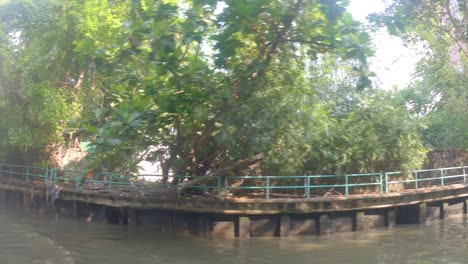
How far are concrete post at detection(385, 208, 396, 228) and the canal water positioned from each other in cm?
32

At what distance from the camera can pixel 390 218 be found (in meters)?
16.0

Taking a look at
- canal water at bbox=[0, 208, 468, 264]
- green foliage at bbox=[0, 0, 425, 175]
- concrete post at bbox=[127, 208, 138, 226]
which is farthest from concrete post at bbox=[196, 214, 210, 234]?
concrete post at bbox=[127, 208, 138, 226]

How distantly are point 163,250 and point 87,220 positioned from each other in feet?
17.5

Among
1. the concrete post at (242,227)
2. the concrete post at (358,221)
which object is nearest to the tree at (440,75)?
the concrete post at (358,221)

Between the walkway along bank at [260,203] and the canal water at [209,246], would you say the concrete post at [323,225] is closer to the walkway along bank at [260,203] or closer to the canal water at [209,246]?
the walkway along bank at [260,203]

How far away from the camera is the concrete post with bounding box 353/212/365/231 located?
1521 cm

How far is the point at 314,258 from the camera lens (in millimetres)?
11617

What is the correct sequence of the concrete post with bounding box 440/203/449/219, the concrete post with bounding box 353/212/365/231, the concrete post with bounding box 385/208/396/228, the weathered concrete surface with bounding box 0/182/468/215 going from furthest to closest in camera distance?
the concrete post with bounding box 440/203/449/219, the concrete post with bounding box 385/208/396/228, the concrete post with bounding box 353/212/365/231, the weathered concrete surface with bounding box 0/182/468/215

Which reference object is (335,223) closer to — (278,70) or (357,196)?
(357,196)

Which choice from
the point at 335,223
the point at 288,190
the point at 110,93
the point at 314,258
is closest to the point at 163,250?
the point at 314,258

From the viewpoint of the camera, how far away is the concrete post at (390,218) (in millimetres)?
15914

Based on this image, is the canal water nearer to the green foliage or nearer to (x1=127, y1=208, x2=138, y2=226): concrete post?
(x1=127, y1=208, x2=138, y2=226): concrete post

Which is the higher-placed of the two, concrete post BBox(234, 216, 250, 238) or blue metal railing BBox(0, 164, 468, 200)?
blue metal railing BBox(0, 164, 468, 200)

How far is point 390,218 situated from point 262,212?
16.3ft
